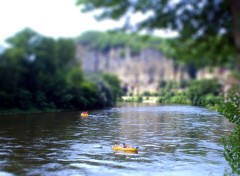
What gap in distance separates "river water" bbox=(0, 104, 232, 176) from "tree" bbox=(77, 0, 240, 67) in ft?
45.7

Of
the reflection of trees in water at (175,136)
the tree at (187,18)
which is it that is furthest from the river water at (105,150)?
the tree at (187,18)

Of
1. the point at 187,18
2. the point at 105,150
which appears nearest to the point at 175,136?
the point at 105,150

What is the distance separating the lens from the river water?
22.3 metres

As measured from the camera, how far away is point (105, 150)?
28.7 m

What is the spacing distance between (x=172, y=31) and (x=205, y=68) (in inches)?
43.6

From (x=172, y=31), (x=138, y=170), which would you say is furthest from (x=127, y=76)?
(x=138, y=170)

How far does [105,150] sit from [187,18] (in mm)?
23779

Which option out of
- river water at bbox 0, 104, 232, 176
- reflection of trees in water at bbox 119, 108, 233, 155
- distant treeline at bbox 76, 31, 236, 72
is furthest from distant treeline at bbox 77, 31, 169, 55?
reflection of trees in water at bbox 119, 108, 233, 155

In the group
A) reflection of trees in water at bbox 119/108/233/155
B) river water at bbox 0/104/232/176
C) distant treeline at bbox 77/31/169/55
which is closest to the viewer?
distant treeline at bbox 77/31/169/55

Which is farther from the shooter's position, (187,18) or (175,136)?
(175,136)

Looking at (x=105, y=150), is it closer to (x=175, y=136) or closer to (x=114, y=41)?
(x=175, y=136)

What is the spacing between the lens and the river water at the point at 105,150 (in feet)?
73.2

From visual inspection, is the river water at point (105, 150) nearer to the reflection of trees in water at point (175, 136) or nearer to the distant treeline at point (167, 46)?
the reflection of trees in water at point (175, 136)

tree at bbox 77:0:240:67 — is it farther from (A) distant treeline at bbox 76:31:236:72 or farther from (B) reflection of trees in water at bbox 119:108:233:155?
(B) reflection of trees in water at bbox 119:108:233:155
